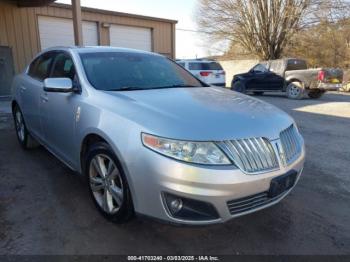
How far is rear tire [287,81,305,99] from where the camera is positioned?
1273cm

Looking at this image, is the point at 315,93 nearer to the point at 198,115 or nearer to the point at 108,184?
the point at 198,115

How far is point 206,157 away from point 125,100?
0.97 m

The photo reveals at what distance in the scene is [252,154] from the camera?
2385 mm

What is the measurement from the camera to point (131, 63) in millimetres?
3746

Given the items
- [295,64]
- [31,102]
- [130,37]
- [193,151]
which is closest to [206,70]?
[295,64]

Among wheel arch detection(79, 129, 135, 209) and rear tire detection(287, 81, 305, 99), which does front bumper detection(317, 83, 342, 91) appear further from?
wheel arch detection(79, 129, 135, 209)

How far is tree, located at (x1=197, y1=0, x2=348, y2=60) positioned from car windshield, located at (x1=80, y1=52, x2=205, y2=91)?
21.5m

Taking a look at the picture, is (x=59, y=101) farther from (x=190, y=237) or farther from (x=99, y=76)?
(x=190, y=237)

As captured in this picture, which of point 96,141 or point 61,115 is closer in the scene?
point 96,141

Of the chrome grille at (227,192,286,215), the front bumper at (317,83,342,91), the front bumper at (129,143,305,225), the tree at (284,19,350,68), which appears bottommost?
the front bumper at (317,83,342,91)

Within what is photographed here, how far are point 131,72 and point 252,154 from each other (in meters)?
1.80

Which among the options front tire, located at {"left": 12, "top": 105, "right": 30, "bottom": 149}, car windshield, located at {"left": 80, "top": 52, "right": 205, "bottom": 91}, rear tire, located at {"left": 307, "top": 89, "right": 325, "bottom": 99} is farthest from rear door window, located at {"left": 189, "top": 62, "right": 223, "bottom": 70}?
car windshield, located at {"left": 80, "top": 52, "right": 205, "bottom": 91}

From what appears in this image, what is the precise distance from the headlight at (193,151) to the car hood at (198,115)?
4 centimetres

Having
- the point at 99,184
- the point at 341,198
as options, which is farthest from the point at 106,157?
the point at 341,198
